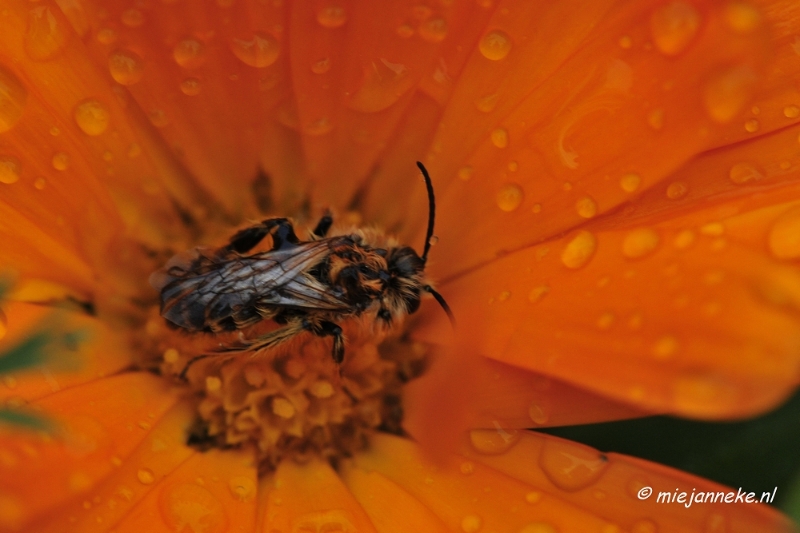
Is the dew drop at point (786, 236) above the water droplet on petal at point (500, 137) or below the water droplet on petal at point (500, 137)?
below

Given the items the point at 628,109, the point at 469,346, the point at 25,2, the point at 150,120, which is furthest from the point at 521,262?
the point at 25,2

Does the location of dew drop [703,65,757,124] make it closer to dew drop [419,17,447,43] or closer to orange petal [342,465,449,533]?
dew drop [419,17,447,43]

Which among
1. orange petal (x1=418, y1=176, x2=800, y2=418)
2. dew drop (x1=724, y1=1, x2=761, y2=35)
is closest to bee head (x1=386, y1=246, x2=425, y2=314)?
orange petal (x1=418, y1=176, x2=800, y2=418)

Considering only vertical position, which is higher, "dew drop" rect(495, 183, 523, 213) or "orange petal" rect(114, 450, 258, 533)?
"dew drop" rect(495, 183, 523, 213)

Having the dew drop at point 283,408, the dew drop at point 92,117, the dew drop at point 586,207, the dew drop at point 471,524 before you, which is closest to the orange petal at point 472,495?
the dew drop at point 471,524

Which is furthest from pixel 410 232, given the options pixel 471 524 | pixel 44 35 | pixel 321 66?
pixel 44 35

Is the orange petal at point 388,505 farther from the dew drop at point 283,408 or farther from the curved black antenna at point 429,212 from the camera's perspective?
the curved black antenna at point 429,212
